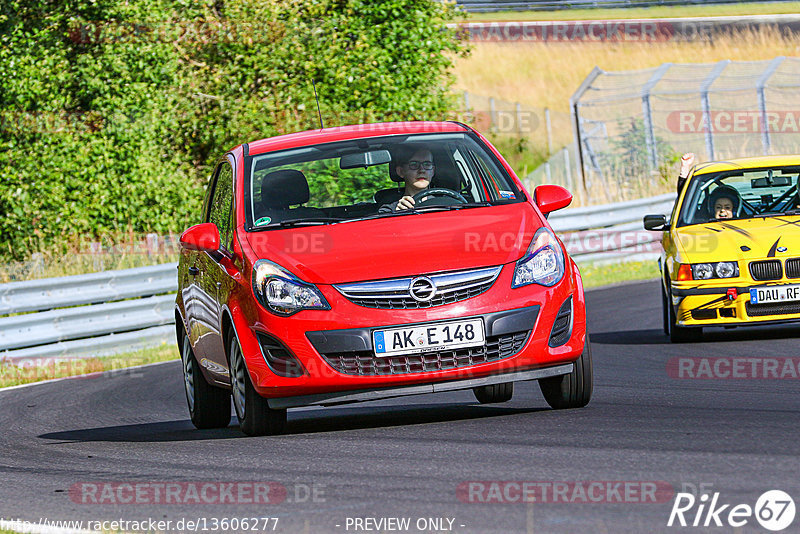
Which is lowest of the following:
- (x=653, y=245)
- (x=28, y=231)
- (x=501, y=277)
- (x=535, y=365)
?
(x=653, y=245)

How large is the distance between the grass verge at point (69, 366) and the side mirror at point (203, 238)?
6.58 metres

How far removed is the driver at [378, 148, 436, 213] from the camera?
875 centimetres

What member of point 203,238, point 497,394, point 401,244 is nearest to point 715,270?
point 497,394

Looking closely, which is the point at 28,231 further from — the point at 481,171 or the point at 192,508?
the point at 192,508

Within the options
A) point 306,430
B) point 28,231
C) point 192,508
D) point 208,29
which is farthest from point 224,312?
point 208,29

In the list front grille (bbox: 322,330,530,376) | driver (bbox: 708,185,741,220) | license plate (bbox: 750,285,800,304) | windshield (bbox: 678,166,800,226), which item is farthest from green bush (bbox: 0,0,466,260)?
front grille (bbox: 322,330,530,376)

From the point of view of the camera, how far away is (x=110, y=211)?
74.5ft

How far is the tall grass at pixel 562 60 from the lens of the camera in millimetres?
42812

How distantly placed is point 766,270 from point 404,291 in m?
5.04

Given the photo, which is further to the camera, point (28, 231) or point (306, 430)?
point (28, 231)

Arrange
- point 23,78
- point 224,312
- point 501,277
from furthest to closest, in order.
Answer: point 23,78 < point 224,312 < point 501,277

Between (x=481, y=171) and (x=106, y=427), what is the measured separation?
126 inches

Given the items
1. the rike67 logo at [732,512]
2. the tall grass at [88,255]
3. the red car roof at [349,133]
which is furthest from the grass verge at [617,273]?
the rike67 logo at [732,512]

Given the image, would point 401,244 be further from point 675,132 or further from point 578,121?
point 675,132
